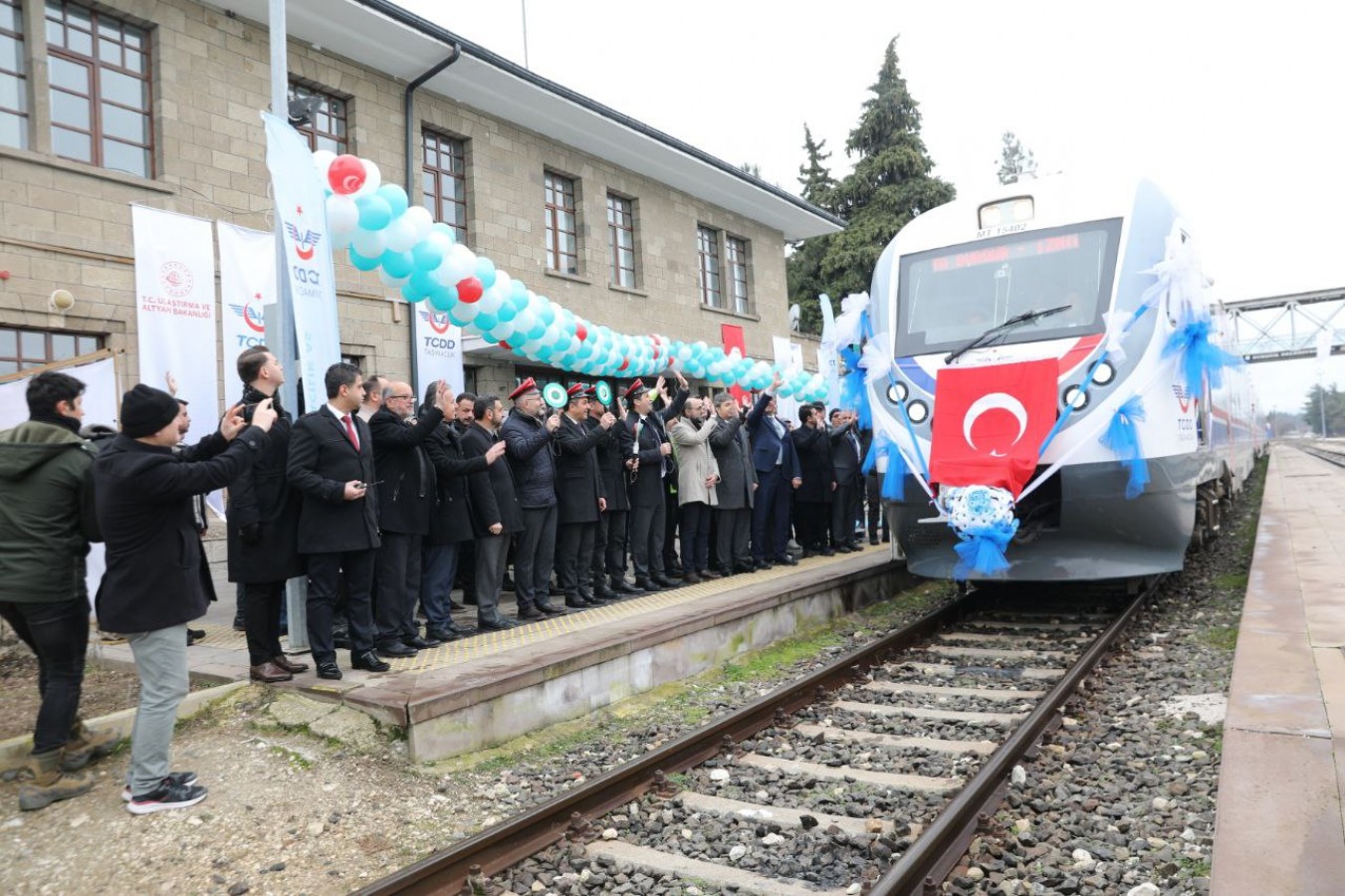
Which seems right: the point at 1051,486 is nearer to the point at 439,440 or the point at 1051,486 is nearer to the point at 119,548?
the point at 439,440

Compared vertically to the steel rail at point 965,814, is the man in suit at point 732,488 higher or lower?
higher

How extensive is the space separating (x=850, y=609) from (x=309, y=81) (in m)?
9.64

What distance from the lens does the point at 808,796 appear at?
4.41 m

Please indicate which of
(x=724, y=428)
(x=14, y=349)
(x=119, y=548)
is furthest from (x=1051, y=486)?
(x=14, y=349)

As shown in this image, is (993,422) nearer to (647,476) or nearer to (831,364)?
(831,364)

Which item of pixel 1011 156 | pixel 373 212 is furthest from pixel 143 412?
pixel 1011 156

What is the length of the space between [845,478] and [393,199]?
6266 mm

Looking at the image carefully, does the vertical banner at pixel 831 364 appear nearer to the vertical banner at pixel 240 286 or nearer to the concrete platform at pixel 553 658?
the concrete platform at pixel 553 658

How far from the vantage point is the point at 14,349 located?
944cm

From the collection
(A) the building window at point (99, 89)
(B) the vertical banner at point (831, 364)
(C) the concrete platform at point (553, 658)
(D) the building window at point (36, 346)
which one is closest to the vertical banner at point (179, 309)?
(D) the building window at point (36, 346)

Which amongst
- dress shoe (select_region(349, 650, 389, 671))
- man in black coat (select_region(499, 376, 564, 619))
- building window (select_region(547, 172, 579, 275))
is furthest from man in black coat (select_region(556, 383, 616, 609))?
building window (select_region(547, 172, 579, 275))

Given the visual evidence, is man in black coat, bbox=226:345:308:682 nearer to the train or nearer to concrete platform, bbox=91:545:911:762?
concrete platform, bbox=91:545:911:762

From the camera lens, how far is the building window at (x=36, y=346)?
938cm

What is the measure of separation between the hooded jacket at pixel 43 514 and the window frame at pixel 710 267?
1578 centimetres
